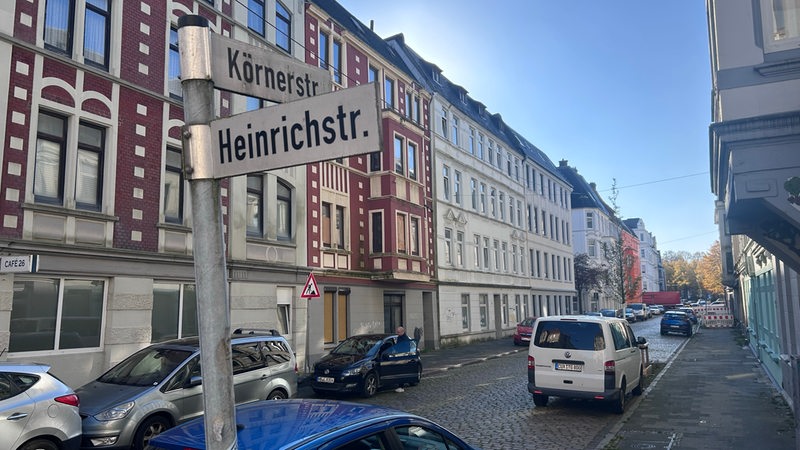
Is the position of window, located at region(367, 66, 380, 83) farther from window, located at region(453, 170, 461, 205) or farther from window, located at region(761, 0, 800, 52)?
window, located at region(761, 0, 800, 52)

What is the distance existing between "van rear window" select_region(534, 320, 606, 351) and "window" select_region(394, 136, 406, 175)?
13.6 meters

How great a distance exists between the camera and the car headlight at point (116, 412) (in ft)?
24.5

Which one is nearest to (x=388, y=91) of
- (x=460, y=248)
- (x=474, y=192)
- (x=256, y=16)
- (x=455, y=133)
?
(x=455, y=133)

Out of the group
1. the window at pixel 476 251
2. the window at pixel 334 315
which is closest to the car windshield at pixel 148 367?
the window at pixel 334 315

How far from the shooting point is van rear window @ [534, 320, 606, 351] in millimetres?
11148

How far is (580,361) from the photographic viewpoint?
1105cm

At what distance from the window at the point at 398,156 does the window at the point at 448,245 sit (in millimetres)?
5802

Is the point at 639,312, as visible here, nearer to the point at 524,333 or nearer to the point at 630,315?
the point at 630,315

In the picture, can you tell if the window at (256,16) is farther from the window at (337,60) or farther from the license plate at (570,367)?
the license plate at (570,367)

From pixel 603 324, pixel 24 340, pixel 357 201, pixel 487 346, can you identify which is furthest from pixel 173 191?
pixel 487 346

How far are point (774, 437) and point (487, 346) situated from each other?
19.9 meters

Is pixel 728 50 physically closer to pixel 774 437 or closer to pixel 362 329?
pixel 774 437

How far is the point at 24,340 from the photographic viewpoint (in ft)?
36.3

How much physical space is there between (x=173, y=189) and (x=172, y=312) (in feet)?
10.7
